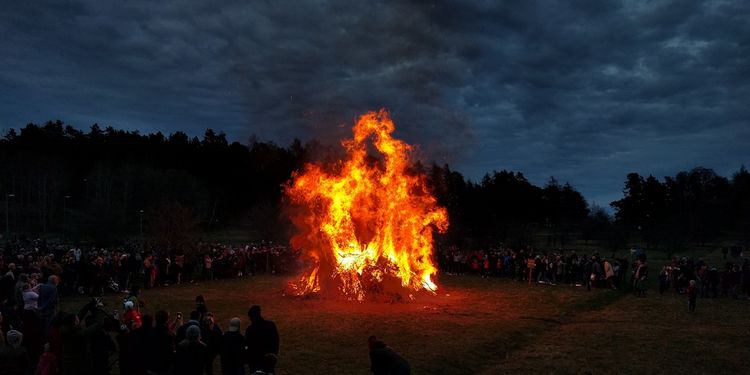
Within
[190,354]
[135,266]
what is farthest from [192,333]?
[135,266]

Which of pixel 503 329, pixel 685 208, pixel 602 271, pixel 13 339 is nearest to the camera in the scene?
pixel 13 339

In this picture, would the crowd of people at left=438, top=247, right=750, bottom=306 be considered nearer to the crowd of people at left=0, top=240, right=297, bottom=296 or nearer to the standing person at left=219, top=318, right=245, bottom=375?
the crowd of people at left=0, top=240, right=297, bottom=296

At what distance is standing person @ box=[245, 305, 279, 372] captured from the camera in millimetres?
10000

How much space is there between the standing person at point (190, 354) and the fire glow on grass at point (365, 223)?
15.8 meters

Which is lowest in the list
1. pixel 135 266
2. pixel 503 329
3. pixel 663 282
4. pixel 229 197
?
pixel 503 329

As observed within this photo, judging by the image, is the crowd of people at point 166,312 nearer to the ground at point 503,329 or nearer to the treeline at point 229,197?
the ground at point 503,329

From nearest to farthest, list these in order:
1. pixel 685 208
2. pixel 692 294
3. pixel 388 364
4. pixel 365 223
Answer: pixel 388 364
pixel 692 294
pixel 365 223
pixel 685 208

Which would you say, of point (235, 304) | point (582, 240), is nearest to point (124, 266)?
point (235, 304)

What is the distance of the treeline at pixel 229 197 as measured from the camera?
58.7 metres

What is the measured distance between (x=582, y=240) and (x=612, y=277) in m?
50.9

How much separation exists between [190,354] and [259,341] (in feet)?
4.80

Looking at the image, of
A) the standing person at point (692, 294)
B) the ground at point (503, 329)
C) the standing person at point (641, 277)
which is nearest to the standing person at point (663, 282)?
the ground at point (503, 329)

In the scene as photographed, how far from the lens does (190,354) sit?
8.91 m

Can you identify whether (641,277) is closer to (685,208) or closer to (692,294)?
(692,294)
